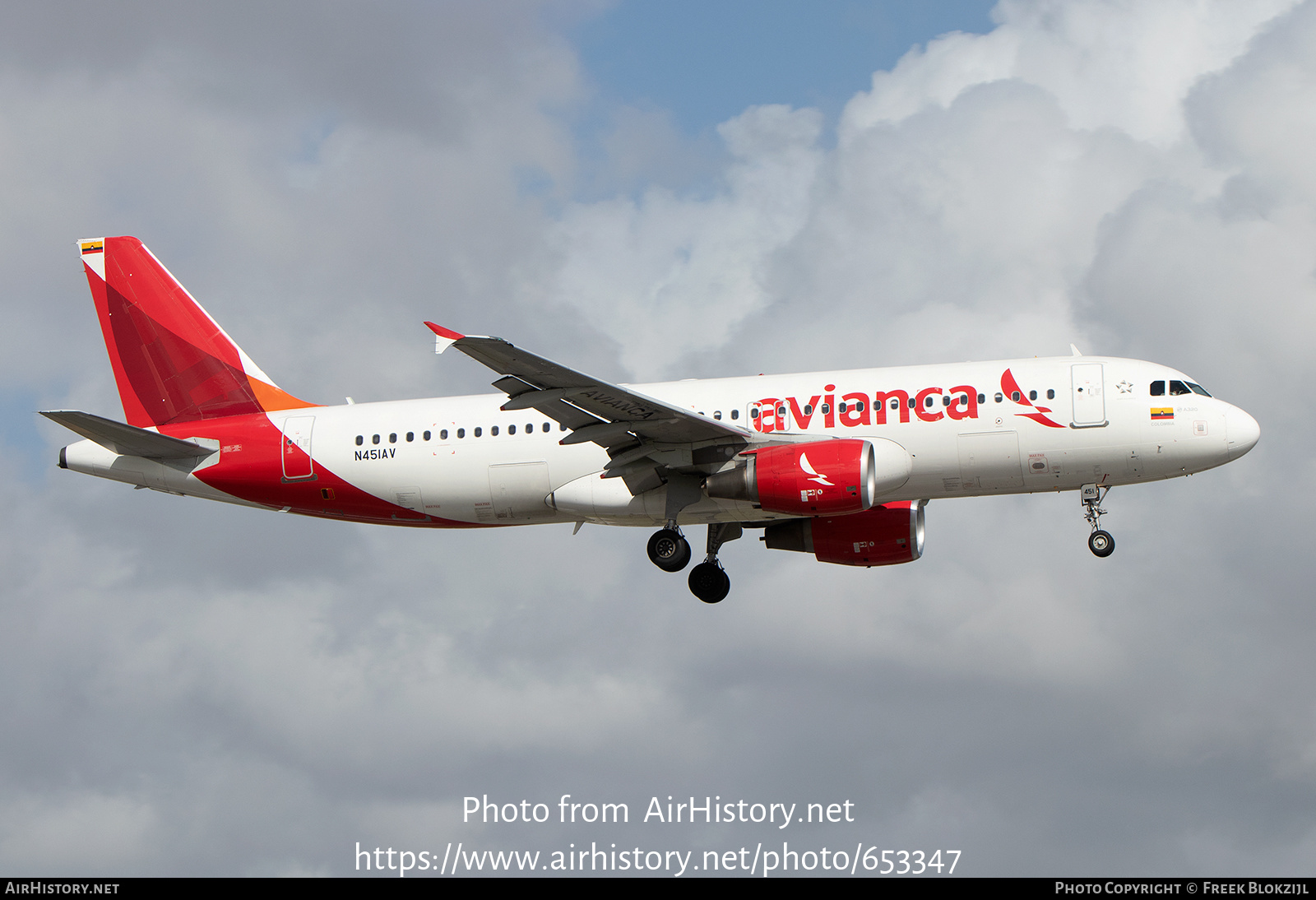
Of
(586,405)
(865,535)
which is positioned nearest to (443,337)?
(586,405)

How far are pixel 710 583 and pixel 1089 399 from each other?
1129cm

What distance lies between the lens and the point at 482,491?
3897 centimetres

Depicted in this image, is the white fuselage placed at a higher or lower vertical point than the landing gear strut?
higher

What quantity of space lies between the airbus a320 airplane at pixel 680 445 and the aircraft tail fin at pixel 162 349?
0.27 feet

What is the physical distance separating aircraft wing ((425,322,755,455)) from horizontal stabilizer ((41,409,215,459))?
435 inches

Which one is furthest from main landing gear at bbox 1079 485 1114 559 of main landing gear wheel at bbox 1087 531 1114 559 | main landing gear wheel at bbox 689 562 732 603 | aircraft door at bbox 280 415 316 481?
aircraft door at bbox 280 415 316 481

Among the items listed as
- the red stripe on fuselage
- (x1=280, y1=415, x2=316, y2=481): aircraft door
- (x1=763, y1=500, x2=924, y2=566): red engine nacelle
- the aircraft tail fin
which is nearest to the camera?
the red stripe on fuselage

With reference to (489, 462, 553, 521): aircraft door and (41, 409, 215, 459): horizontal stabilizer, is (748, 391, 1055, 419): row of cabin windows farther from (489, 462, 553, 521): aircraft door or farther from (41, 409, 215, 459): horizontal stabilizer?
(41, 409, 215, 459): horizontal stabilizer

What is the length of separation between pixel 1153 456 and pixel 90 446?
28484mm

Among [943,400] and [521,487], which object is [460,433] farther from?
[943,400]

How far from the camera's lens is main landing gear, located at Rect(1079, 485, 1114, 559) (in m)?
36.8

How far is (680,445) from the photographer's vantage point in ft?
120

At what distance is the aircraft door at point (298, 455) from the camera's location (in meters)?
40.3

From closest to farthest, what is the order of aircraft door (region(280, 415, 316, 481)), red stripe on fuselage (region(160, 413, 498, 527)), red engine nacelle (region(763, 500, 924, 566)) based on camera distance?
red stripe on fuselage (region(160, 413, 498, 527)) → aircraft door (region(280, 415, 316, 481)) → red engine nacelle (region(763, 500, 924, 566))
